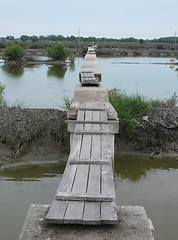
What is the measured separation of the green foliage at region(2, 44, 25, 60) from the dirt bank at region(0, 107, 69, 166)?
Result: 22.1 meters

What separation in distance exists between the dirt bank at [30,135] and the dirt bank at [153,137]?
1349mm

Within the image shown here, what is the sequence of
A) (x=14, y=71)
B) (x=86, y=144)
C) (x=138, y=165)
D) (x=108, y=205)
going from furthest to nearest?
(x=14, y=71) → (x=138, y=165) → (x=86, y=144) → (x=108, y=205)

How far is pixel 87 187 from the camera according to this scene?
2287 mm

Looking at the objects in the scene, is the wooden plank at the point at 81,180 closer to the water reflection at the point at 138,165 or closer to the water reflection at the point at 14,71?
the water reflection at the point at 138,165

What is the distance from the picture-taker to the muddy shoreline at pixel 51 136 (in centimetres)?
643

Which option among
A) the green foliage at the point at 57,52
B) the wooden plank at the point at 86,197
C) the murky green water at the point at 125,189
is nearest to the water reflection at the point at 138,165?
the murky green water at the point at 125,189

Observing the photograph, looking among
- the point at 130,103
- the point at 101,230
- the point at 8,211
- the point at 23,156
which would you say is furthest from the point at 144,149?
the point at 101,230

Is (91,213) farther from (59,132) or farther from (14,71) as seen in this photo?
(14,71)

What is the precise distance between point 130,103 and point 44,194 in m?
3.33

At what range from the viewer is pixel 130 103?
7445 mm

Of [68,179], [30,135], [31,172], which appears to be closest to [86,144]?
[68,179]

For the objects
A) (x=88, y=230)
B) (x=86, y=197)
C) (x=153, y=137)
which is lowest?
(x=153, y=137)

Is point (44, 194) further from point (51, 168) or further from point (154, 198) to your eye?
point (154, 198)

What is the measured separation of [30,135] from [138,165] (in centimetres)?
233
